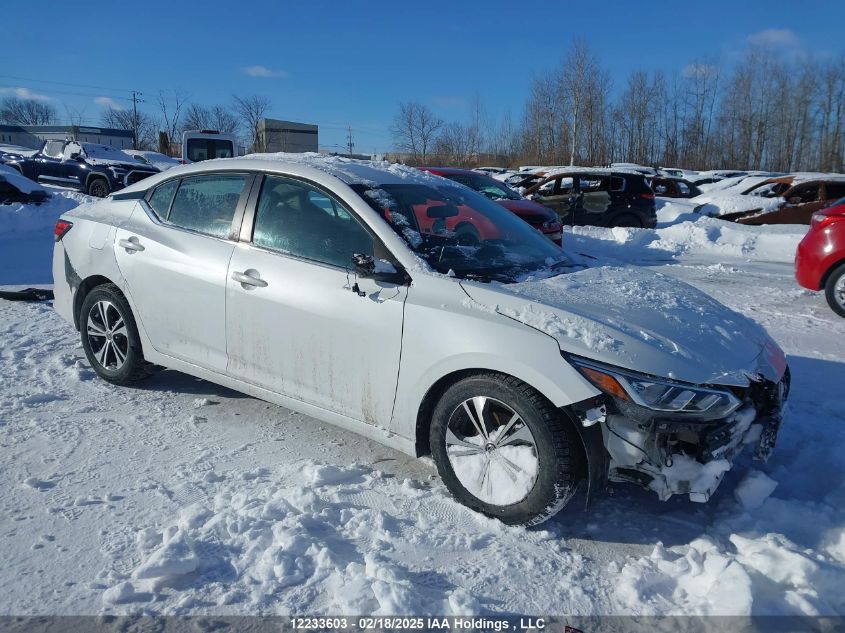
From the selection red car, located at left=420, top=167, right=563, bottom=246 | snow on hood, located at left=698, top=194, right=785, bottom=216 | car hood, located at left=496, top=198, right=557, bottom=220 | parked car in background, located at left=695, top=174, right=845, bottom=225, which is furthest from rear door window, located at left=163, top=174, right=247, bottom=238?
snow on hood, located at left=698, top=194, right=785, bottom=216

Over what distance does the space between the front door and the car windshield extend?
23cm

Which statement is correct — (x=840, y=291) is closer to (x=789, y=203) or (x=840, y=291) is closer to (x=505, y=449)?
(x=505, y=449)

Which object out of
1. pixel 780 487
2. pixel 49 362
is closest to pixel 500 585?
pixel 780 487

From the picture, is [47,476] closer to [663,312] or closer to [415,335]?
[415,335]

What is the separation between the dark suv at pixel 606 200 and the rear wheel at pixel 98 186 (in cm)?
1230

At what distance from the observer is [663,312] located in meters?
3.18

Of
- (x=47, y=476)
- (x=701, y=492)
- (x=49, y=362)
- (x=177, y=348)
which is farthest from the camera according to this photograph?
(x=49, y=362)

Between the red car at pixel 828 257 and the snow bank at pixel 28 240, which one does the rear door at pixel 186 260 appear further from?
the red car at pixel 828 257

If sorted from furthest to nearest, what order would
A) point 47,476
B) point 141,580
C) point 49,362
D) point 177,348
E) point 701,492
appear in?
point 49,362 < point 177,348 < point 47,476 < point 701,492 < point 141,580

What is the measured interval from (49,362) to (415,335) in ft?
11.2

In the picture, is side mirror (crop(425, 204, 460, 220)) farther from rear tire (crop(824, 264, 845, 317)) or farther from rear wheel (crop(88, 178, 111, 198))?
rear wheel (crop(88, 178, 111, 198))

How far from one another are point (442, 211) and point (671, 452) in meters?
1.92

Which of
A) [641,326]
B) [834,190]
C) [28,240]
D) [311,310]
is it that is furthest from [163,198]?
[834,190]

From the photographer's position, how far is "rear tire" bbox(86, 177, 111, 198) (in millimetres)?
18359
